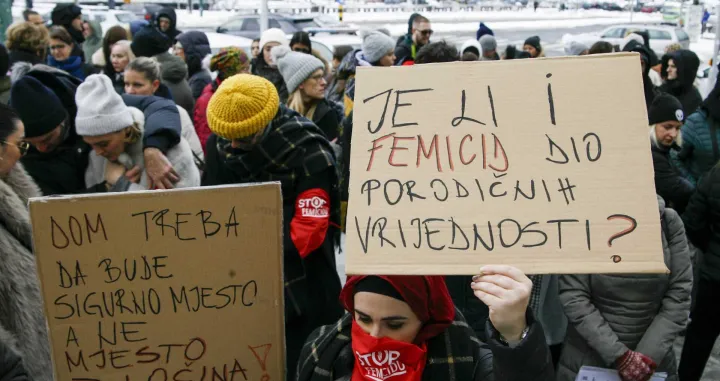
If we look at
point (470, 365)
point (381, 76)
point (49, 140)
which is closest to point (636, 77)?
point (381, 76)

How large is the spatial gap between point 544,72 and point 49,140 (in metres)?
2.33

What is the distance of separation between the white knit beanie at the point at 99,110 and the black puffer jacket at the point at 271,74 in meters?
2.71

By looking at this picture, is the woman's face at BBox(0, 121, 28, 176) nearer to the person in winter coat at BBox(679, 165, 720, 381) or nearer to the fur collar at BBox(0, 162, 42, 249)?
the fur collar at BBox(0, 162, 42, 249)

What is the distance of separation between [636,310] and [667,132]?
1.70 meters

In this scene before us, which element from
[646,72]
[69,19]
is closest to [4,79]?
[69,19]

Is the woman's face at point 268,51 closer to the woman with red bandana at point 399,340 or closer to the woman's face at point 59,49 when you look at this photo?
the woman's face at point 59,49

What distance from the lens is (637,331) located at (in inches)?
125

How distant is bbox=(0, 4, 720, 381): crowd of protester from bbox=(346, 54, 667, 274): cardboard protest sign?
14 cm

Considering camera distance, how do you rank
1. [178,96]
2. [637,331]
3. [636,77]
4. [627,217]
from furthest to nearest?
1. [178,96]
2. [637,331]
3. [636,77]
4. [627,217]

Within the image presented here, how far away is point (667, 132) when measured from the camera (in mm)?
4418

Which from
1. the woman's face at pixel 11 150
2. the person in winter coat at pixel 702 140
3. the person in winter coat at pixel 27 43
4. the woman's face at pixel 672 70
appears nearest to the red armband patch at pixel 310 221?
the woman's face at pixel 11 150

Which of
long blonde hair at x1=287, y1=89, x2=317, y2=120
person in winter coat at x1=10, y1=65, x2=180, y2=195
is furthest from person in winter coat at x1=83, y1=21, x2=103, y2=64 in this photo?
person in winter coat at x1=10, y1=65, x2=180, y2=195

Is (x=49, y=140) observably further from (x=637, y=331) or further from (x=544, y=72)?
(x=637, y=331)

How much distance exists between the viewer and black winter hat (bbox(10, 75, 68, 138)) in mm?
3133
